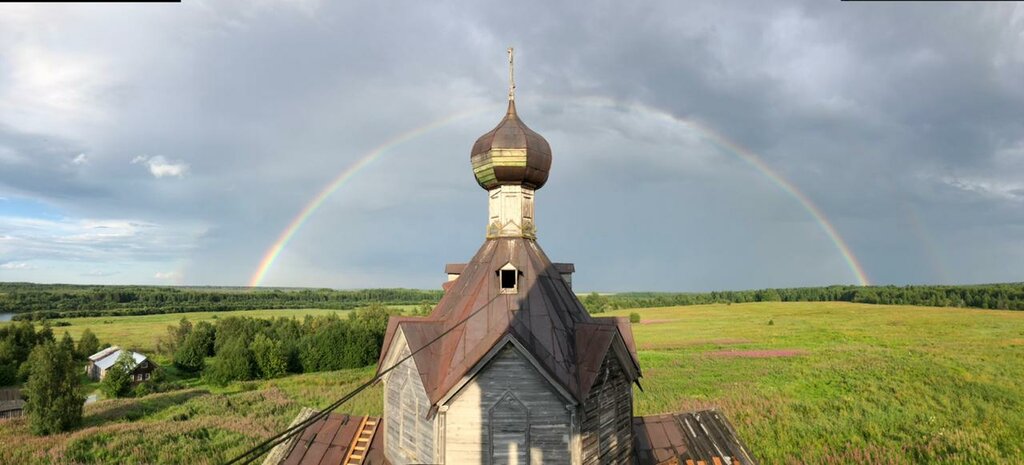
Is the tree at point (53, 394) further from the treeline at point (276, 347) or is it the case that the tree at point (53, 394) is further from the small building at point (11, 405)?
the treeline at point (276, 347)

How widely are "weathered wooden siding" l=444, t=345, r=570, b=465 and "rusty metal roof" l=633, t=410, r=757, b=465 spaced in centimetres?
459

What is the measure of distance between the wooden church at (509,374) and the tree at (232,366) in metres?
54.5

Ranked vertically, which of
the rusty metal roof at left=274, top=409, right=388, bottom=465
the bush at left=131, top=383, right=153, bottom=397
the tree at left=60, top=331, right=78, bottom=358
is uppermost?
the rusty metal roof at left=274, top=409, right=388, bottom=465

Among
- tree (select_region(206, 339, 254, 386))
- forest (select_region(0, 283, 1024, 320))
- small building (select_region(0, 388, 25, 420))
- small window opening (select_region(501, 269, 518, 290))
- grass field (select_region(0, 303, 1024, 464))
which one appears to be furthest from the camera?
forest (select_region(0, 283, 1024, 320))

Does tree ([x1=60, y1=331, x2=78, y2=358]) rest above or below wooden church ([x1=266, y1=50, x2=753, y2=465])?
below

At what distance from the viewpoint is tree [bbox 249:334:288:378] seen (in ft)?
204

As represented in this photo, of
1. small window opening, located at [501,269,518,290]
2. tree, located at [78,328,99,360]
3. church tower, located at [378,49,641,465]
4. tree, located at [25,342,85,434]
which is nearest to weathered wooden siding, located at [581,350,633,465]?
church tower, located at [378,49,641,465]

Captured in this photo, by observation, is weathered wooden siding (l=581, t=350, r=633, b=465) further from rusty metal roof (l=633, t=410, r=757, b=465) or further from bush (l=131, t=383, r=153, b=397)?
bush (l=131, t=383, r=153, b=397)

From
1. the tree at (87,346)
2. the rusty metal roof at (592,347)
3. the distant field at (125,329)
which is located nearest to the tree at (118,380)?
the tree at (87,346)

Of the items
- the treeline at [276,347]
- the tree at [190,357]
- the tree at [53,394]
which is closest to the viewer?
the tree at [53,394]

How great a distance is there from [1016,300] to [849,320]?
41.8 meters

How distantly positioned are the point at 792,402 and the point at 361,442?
27573 mm

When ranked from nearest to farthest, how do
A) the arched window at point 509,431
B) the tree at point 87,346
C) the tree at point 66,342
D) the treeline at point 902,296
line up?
the arched window at point 509,431 → the tree at point 66,342 → the tree at point 87,346 → the treeline at point 902,296

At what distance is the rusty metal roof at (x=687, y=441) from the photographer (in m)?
13.4
